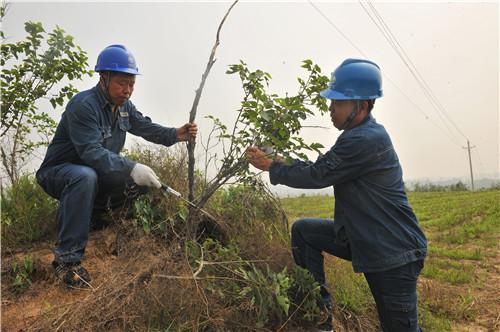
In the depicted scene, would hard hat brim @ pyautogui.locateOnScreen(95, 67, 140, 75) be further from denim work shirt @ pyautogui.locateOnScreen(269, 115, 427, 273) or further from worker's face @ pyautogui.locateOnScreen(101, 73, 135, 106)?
denim work shirt @ pyautogui.locateOnScreen(269, 115, 427, 273)

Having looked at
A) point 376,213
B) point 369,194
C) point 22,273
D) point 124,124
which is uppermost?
point 124,124

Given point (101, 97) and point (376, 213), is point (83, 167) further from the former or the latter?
Result: point (376, 213)

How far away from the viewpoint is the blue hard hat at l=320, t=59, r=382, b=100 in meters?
2.33

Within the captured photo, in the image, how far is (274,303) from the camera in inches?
92.0

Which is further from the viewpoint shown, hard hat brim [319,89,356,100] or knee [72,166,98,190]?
knee [72,166,98,190]

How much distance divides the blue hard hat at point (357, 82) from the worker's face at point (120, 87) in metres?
1.67

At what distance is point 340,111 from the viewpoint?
7.93 feet

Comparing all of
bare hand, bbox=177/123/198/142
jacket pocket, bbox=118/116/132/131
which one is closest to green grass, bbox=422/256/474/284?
bare hand, bbox=177/123/198/142

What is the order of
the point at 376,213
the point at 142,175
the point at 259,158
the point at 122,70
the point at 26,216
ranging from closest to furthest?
the point at 376,213, the point at 259,158, the point at 142,175, the point at 122,70, the point at 26,216

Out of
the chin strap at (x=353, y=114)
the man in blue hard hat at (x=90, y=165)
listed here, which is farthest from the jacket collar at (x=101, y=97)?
the chin strap at (x=353, y=114)

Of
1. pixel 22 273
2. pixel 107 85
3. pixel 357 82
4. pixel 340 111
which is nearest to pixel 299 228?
pixel 340 111

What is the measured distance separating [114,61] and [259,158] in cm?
145

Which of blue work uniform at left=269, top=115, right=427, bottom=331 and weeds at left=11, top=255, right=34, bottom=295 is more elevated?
blue work uniform at left=269, top=115, right=427, bottom=331

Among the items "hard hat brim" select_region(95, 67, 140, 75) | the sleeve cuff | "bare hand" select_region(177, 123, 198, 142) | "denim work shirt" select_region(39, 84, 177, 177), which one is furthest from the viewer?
"bare hand" select_region(177, 123, 198, 142)
